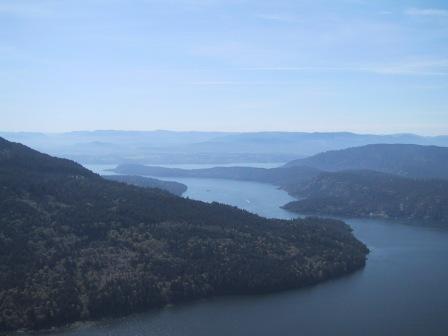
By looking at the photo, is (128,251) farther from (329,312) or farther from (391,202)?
(391,202)

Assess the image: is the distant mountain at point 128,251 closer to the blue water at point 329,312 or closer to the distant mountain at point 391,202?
the blue water at point 329,312

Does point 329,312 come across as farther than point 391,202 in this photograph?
No

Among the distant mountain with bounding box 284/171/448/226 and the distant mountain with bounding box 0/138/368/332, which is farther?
the distant mountain with bounding box 284/171/448/226

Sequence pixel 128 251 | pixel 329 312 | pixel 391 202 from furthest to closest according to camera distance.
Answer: pixel 391 202 < pixel 128 251 < pixel 329 312

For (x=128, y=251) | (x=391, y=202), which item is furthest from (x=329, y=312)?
(x=391, y=202)

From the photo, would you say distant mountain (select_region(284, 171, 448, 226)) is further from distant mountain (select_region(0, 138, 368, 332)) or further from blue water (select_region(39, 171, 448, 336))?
blue water (select_region(39, 171, 448, 336))

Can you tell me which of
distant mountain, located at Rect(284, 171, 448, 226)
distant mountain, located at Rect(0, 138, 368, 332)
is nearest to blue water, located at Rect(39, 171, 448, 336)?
distant mountain, located at Rect(0, 138, 368, 332)

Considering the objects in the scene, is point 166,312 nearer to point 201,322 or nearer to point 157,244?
point 201,322

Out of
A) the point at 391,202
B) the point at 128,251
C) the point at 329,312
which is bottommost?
the point at 329,312

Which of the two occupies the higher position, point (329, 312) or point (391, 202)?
point (391, 202)
